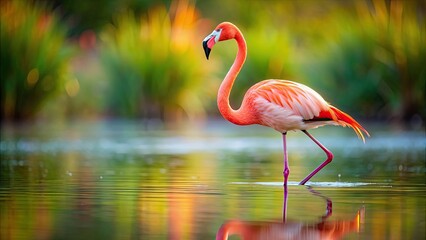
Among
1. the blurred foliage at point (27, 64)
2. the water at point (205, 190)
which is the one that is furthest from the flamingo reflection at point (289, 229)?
the blurred foliage at point (27, 64)

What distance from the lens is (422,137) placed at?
18.1m

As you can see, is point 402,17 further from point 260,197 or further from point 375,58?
point 260,197

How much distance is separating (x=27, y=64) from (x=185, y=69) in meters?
4.51

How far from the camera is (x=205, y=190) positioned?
9.00 m

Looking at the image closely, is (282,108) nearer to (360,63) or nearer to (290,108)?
(290,108)

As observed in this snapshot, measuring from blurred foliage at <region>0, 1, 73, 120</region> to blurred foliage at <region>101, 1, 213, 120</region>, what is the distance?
95.7 inches

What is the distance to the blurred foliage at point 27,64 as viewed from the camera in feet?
79.7

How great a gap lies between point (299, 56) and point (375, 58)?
5612 millimetres

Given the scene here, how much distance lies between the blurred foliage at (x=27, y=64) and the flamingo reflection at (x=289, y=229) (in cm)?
1816

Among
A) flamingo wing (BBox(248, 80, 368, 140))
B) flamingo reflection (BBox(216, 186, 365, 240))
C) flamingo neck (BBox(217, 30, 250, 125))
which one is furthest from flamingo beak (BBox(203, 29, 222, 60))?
flamingo reflection (BBox(216, 186, 365, 240))

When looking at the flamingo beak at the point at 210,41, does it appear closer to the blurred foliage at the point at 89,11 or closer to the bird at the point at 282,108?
the bird at the point at 282,108

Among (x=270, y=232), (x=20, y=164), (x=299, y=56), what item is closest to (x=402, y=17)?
(x=299, y=56)

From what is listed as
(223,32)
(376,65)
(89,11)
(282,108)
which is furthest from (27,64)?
(89,11)

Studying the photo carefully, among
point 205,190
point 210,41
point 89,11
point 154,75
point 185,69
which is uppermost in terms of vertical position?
point 89,11
